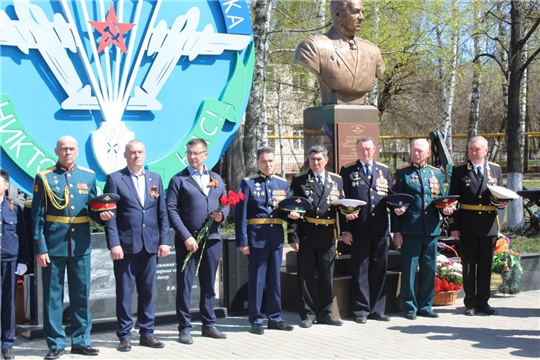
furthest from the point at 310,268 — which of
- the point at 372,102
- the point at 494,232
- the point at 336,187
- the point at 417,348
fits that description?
the point at 372,102

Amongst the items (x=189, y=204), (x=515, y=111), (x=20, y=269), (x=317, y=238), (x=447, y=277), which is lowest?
(x=447, y=277)

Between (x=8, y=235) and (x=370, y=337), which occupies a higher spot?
(x=8, y=235)

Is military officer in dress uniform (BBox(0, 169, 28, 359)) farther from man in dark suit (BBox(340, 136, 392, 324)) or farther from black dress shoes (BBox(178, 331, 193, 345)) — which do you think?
man in dark suit (BBox(340, 136, 392, 324))

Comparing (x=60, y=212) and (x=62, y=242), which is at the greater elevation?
(x=60, y=212)

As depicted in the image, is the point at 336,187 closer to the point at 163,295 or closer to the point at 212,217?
the point at 212,217

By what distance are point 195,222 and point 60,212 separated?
3.64ft

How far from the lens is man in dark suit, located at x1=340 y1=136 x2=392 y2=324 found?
22.0ft

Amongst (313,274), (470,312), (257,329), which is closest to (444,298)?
(470,312)

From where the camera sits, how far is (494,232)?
276 inches

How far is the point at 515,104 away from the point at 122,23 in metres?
8.39

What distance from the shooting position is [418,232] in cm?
686

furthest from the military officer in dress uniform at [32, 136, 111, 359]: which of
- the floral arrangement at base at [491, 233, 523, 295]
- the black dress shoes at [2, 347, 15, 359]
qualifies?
the floral arrangement at base at [491, 233, 523, 295]

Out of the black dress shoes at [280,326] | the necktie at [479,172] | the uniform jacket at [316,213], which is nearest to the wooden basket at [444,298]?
the necktie at [479,172]

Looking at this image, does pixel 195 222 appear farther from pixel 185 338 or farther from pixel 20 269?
pixel 20 269
